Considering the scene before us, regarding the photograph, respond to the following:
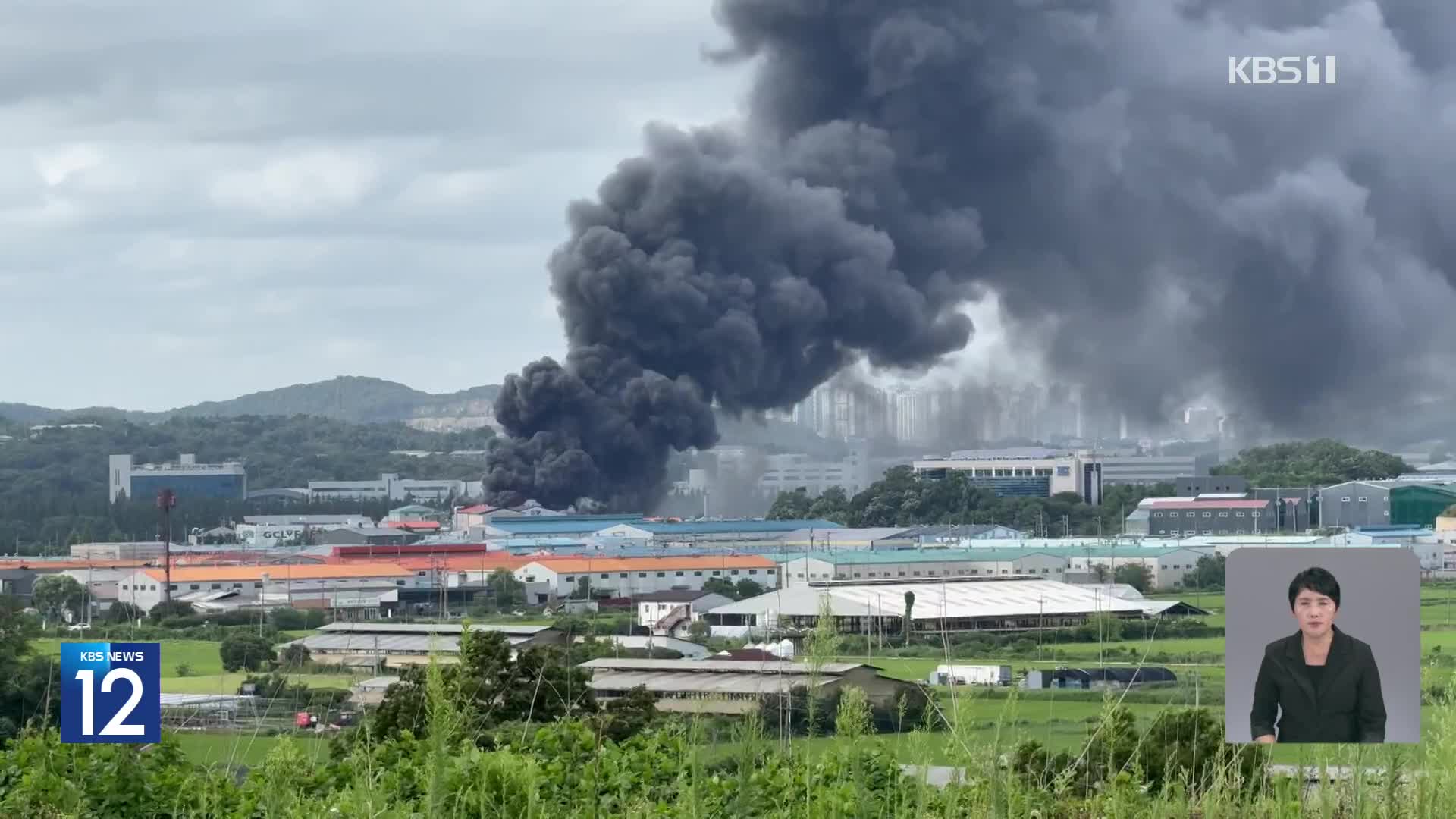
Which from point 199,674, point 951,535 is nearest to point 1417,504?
point 951,535

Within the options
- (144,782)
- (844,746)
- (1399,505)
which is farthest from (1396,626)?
(1399,505)

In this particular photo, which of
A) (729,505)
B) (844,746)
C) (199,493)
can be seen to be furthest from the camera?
(199,493)

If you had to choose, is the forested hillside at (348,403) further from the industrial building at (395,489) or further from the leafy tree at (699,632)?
the leafy tree at (699,632)

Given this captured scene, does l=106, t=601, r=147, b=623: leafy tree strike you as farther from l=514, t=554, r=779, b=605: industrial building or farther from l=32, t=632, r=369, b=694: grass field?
l=514, t=554, r=779, b=605: industrial building

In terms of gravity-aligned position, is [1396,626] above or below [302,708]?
above

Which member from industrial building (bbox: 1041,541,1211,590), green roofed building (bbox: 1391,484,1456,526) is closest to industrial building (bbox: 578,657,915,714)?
industrial building (bbox: 1041,541,1211,590)

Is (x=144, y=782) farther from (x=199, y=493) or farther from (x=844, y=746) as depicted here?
(x=199, y=493)
